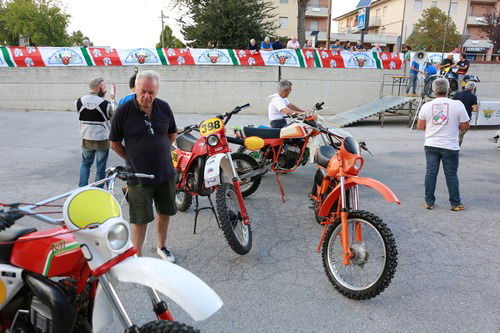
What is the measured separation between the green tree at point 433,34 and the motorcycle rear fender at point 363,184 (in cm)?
4173

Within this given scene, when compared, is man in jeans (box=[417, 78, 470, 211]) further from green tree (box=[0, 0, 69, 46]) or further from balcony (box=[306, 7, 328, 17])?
balcony (box=[306, 7, 328, 17])

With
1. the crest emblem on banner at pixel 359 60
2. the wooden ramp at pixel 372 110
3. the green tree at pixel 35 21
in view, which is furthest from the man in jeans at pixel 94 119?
the green tree at pixel 35 21

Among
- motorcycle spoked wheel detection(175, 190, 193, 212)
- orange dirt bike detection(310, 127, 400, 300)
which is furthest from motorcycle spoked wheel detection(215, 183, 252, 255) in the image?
motorcycle spoked wheel detection(175, 190, 193, 212)

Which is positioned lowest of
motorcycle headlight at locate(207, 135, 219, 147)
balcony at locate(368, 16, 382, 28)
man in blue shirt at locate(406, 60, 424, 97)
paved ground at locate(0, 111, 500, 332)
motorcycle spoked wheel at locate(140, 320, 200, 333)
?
paved ground at locate(0, 111, 500, 332)

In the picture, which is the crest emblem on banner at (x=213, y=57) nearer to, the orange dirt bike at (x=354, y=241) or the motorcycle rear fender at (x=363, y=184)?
the orange dirt bike at (x=354, y=241)

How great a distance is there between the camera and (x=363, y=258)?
9.67 ft

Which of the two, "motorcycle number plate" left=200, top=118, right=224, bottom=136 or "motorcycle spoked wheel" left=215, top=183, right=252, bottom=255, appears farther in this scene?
"motorcycle number plate" left=200, top=118, right=224, bottom=136

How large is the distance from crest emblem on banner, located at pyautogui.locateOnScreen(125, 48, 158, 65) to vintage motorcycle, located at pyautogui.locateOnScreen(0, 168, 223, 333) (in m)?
14.5

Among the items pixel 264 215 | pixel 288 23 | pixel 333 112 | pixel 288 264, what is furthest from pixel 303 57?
pixel 288 23

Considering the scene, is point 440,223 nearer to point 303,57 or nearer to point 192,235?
point 192,235

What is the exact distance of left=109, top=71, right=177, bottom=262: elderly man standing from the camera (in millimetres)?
2979

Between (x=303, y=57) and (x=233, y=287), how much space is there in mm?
14150

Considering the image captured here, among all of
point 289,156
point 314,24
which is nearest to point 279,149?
point 289,156

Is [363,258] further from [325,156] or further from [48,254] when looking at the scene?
[48,254]
